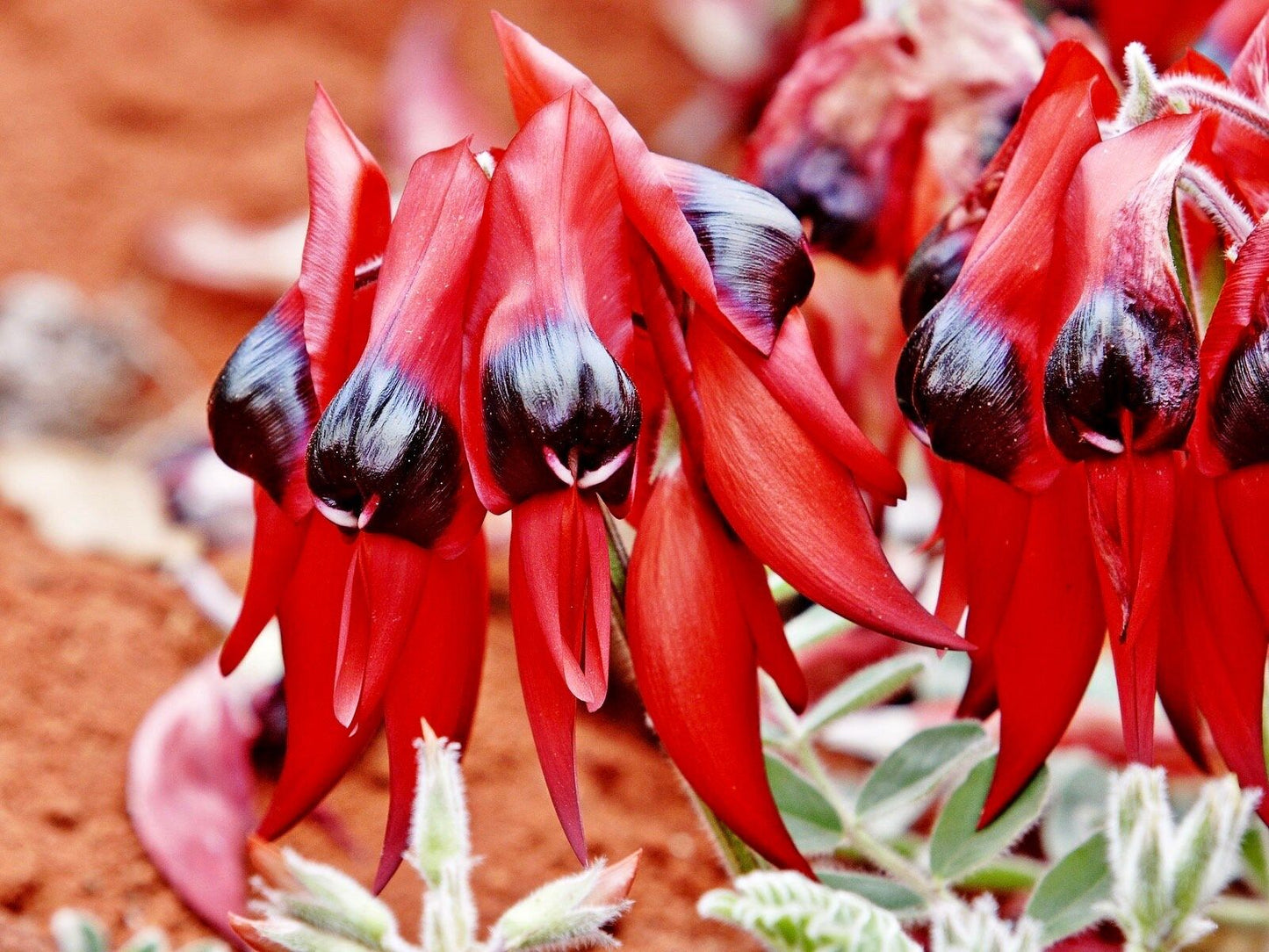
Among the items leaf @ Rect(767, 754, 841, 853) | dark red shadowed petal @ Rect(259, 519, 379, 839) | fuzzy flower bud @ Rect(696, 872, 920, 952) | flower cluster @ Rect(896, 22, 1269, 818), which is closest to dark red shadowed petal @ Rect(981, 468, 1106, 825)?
flower cluster @ Rect(896, 22, 1269, 818)

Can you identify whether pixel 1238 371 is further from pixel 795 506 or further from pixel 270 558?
pixel 270 558

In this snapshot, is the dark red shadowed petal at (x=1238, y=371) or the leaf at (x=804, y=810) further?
the leaf at (x=804, y=810)

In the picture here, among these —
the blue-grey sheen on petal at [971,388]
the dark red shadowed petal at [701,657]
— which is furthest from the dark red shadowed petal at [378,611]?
the blue-grey sheen on petal at [971,388]

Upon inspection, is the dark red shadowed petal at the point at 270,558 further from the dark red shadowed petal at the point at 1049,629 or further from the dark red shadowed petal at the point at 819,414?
the dark red shadowed petal at the point at 1049,629

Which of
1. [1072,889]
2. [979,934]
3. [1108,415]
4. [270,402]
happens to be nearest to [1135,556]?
[1108,415]

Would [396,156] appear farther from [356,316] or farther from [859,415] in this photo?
[356,316]

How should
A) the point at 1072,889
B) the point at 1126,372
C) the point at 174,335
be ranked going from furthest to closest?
the point at 174,335, the point at 1072,889, the point at 1126,372

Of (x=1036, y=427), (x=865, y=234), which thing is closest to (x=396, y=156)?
(x=865, y=234)
